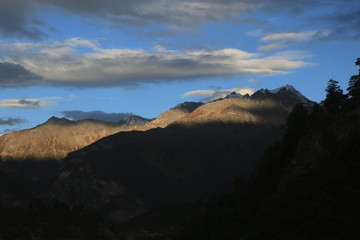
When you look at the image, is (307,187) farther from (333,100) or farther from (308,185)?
(333,100)

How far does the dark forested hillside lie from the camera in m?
96.9

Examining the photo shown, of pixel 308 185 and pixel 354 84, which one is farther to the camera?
pixel 354 84

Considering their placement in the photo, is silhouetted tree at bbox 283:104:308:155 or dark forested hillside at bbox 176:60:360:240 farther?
silhouetted tree at bbox 283:104:308:155

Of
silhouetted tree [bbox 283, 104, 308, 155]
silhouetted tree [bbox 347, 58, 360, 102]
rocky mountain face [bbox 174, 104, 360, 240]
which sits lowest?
rocky mountain face [bbox 174, 104, 360, 240]

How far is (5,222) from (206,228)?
61.9 metres

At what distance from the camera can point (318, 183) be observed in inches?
4400

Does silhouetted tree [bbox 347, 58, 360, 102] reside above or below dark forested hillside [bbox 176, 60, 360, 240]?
above

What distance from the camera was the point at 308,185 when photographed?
115 meters

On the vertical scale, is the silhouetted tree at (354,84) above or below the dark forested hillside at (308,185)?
above

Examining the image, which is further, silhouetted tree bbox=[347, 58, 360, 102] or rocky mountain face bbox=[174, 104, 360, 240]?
silhouetted tree bbox=[347, 58, 360, 102]

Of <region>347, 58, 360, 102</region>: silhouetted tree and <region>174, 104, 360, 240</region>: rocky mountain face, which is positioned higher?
<region>347, 58, 360, 102</region>: silhouetted tree

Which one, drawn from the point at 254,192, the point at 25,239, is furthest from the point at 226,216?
the point at 25,239

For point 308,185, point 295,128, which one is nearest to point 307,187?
point 308,185

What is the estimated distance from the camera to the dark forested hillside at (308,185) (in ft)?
318
